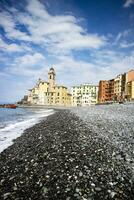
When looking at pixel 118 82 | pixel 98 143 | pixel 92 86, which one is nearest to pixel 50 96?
pixel 92 86

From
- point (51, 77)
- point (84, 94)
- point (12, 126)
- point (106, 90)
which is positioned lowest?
point (12, 126)

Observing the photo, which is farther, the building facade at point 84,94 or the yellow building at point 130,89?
the building facade at point 84,94

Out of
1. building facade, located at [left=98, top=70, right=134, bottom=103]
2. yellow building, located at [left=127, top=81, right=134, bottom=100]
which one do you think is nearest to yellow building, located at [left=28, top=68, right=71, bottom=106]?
building facade, located at [left=98, top=70, right=134, bottom=103]

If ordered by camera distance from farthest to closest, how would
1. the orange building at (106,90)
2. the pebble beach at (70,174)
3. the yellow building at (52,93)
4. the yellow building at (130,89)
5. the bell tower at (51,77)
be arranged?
1. the bell tower at (51,77)
2. the yellow building at (52,93)
3. the orange building at (106,90)
4. the yellow building at (130,89)
5. the pebble beach at (70,174)

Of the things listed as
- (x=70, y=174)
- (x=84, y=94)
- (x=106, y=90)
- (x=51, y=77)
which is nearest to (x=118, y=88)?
(x=106, y=90)

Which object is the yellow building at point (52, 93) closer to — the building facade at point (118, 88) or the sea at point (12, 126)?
the building facade at point (118, 88)

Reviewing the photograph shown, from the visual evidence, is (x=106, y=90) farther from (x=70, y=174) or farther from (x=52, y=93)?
(x=70, y=174)

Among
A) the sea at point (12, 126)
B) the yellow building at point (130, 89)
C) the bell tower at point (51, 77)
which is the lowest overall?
the sea at point (12, 126)

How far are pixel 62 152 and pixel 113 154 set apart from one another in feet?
10.00

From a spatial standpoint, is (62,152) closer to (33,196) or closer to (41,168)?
(41,168)

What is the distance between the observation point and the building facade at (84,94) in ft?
543

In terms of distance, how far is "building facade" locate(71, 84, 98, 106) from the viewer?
16538 cm

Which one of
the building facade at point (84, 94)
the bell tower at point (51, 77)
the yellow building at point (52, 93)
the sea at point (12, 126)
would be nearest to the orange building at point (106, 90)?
the building facade at point (84, 94)

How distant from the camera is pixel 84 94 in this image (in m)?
170
